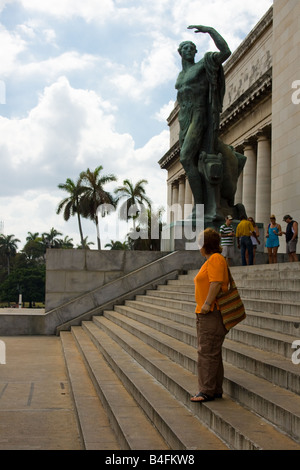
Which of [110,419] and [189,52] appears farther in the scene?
[189,52]

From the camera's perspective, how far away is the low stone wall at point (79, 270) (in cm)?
1517

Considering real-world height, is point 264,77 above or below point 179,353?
above

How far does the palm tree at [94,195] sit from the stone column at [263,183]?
19302 mm

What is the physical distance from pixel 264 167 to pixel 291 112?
1326 cm

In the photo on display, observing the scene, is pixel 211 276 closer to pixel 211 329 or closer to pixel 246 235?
pixel 211 329


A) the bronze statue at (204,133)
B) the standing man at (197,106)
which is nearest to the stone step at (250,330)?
the bronze statue at (204,133)

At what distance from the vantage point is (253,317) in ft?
23.2

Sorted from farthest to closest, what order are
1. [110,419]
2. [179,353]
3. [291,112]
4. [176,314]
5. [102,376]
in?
[291,112] < [176,314] < [102,376] < [179,353] < [110,419]

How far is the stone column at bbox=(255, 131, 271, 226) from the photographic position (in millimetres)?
31750

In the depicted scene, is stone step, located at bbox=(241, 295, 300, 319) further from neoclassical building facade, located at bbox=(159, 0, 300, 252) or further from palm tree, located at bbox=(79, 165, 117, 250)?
palm tree, located at bbox=(79, 165, 117, 250)
